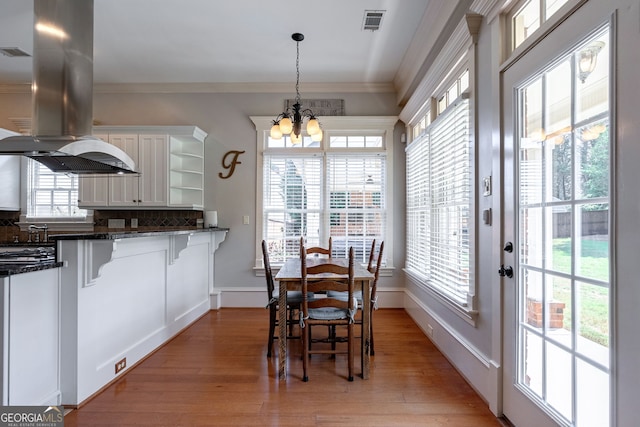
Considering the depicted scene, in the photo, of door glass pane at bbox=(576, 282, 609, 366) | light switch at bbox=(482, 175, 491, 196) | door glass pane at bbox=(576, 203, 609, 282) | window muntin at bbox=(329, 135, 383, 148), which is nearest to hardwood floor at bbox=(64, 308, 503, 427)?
door glass pane at bbox=(576, 282, 609, 366)

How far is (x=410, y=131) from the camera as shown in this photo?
13.3 feet

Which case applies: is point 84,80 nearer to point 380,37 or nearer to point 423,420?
point 380,37

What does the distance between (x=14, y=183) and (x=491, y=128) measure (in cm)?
541

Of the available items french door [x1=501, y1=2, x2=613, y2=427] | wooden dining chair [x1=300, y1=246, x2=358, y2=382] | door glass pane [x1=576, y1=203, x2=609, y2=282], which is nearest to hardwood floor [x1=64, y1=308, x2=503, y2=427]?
wooden dining chair [x1=300, y1=246, x2=358, y2=382]

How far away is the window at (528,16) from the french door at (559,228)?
6.4 inches

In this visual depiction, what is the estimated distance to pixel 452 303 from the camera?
2.51 m

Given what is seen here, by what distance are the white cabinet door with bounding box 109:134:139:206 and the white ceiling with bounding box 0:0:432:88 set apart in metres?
→ 0.85

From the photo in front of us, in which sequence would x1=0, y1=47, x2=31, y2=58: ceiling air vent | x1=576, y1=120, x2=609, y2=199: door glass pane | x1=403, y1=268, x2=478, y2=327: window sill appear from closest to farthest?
x1=576, y1=120, x2=609, y2=199: door glass pane < x1=403, y1=268, x2=478, y2=327: window sill < x1=0, y1=47, x2=31, y2=58: ceiling air vent

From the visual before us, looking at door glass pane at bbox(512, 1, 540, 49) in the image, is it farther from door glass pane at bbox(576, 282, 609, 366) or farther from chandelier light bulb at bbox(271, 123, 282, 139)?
chandelier light bulb at bbox(271, 123, 282, 139)

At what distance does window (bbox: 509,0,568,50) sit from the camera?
59.8 inches

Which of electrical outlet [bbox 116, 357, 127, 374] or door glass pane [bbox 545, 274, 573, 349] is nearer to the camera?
door glass pane [bbox 545, 274, 573, 349]

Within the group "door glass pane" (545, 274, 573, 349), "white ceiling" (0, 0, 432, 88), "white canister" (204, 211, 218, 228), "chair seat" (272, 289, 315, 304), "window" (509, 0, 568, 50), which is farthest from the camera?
"white canister" (204, 211, 218, 228)

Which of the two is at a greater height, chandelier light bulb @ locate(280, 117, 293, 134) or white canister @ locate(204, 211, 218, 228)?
chandelier light bulb @ locate(280, 117, 293, 134)

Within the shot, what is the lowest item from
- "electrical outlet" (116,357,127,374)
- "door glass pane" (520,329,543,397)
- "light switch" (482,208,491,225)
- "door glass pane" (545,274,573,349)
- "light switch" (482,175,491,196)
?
"electrical outlet" (116,357,127,374)
